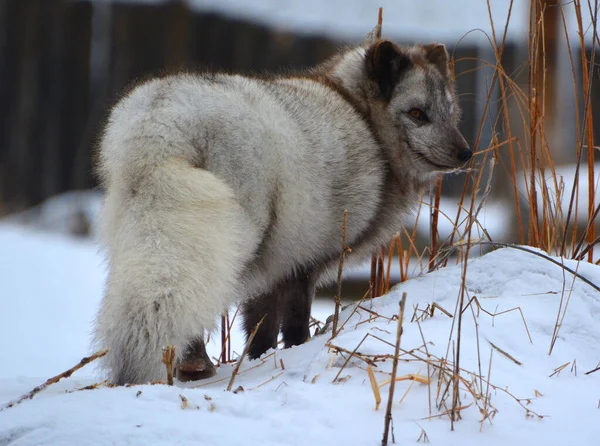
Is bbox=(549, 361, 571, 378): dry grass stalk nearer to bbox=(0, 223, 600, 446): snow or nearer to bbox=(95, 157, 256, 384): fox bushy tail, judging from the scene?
bbox=(0, 223, 600, 446): snow

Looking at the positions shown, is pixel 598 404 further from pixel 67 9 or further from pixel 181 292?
pixel 67 9

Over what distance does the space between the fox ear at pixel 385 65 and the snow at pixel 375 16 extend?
4581 millimetres

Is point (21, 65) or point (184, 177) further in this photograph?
point (21, 65)

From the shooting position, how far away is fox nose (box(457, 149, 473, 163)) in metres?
3.88

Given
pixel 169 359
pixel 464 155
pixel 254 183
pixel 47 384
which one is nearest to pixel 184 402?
pixel 169 359

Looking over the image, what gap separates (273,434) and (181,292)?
2.02 feet

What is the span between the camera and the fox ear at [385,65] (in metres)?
3.99

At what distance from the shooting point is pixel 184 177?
267 centimetres

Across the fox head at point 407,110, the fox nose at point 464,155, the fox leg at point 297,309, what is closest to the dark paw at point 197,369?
the fox leg at point 297,309

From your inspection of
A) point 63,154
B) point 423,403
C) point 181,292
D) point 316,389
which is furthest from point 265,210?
point 63,154

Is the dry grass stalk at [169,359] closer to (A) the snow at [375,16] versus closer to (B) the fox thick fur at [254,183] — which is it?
(B) the fox thick fur at [254,183]

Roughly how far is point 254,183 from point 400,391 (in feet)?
3.29

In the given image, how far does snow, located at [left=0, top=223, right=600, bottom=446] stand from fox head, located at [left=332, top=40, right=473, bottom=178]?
837 millimetres

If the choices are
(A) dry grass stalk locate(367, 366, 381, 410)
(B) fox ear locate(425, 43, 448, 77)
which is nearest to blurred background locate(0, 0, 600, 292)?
(B) fox ear locate(425, 43, 448, 77)
